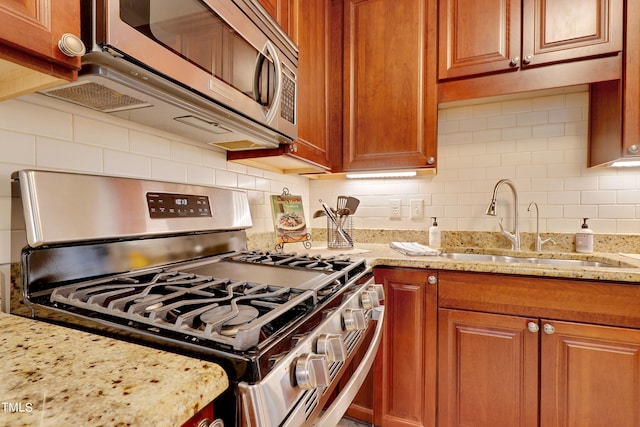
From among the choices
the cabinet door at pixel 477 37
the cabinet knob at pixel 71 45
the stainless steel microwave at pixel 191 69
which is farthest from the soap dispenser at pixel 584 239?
the cabinet knob at pixel 71 45

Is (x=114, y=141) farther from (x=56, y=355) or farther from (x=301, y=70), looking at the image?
(x=301, y=70)

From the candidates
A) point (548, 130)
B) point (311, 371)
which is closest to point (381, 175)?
point (548, 130)

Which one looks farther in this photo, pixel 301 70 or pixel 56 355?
pixel 301 70

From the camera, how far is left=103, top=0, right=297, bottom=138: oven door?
2.21 ft

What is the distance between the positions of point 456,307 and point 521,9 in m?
1.43

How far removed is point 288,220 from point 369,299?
83cm

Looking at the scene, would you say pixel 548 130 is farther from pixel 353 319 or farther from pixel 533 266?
pixel 353 319

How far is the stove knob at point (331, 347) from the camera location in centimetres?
59

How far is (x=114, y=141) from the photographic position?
984 millimetres

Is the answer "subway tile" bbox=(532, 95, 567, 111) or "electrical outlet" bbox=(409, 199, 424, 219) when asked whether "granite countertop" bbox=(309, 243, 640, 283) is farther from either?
"subway tile" bbox=(532, 95, 567, 111)

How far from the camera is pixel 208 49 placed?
2.97ft

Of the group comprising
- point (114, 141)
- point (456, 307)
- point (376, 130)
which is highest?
point (376, 130)

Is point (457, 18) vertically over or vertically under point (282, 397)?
over

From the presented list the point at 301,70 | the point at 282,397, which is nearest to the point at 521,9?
A: the point at 301,70
